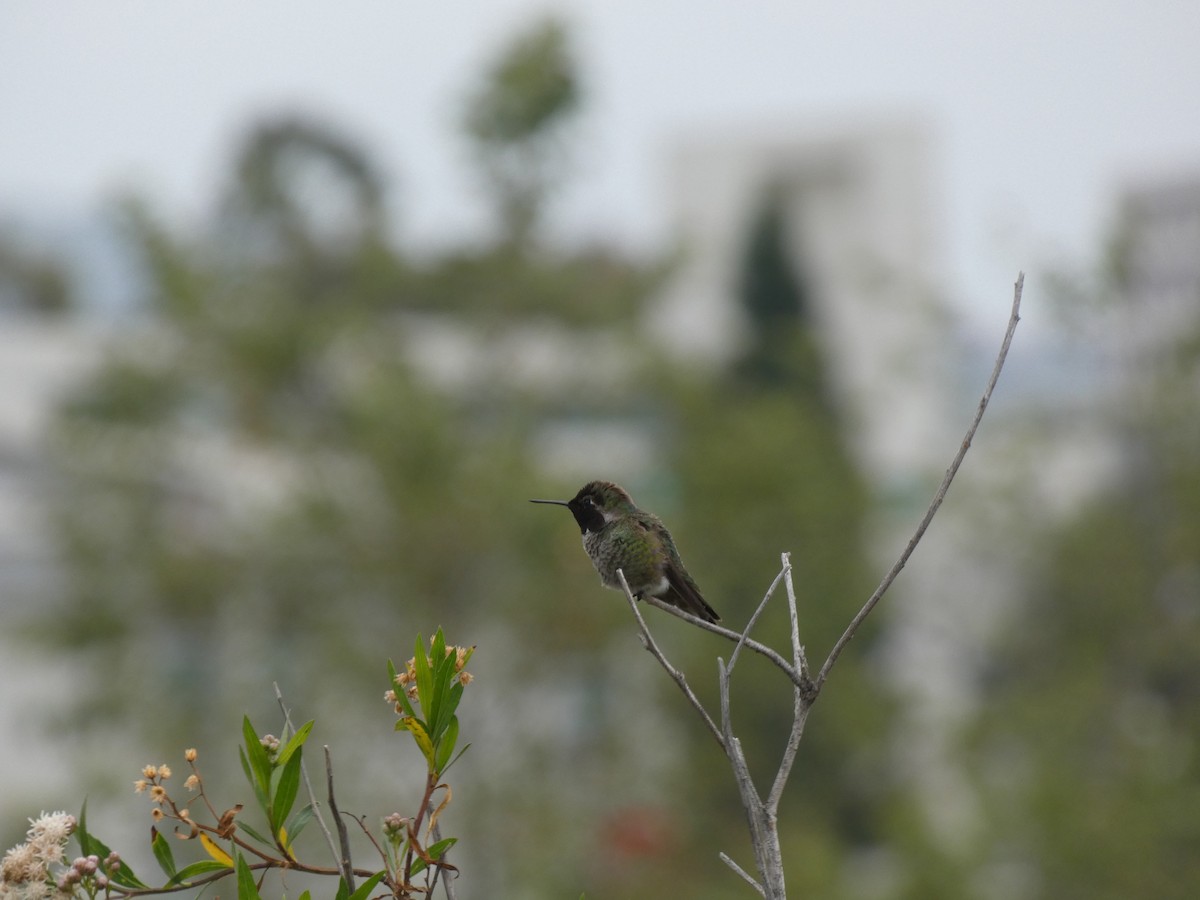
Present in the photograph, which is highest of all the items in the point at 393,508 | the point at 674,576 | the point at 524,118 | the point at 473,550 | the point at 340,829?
the point at 524,118

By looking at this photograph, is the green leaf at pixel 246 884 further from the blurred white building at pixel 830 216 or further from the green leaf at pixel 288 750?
the blurred white building at pixel 830 216

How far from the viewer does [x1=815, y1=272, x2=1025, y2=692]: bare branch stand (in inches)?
64.9

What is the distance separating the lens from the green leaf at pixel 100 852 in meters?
1.74

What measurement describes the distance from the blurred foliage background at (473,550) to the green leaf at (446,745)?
986cm

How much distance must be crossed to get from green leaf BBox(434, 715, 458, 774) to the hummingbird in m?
0.69

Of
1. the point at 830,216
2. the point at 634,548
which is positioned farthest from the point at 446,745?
the point at 830,216

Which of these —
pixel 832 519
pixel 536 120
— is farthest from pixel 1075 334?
pixel 832 519

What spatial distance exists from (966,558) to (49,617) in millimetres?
9121

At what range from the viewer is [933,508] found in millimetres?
1688

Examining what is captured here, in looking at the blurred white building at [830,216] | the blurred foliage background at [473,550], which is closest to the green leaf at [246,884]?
the blurred foliage background at [473,550]

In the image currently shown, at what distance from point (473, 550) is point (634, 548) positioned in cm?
1157

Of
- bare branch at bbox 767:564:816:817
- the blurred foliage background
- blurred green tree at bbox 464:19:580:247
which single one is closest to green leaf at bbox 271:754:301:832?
bare branch at bbox 767:564:816:817

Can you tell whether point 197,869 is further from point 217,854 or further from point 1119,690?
point 1119,690

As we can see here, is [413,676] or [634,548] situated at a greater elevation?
[634,548]
